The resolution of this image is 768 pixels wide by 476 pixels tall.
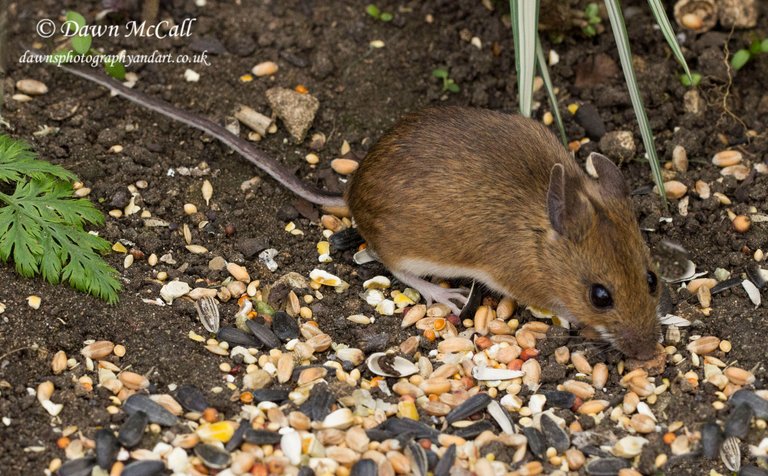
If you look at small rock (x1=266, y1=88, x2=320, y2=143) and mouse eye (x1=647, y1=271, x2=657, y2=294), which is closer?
mouse eye (x1=647, y1=271, x2=657, y2=294)

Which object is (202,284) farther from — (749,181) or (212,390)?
(749,181)

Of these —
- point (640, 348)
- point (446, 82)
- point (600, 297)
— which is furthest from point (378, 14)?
point (640, 348)

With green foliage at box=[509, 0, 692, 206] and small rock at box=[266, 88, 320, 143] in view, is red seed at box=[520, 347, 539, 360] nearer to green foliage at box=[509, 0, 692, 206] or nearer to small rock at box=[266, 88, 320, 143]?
green foliage at box=[509, 0, 692, 206]

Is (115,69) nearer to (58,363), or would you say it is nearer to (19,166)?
(19,166)

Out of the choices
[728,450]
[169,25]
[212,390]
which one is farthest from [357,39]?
[728,450]

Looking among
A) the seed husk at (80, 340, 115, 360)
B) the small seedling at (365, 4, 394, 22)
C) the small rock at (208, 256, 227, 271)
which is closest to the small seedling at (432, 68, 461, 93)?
the small seedling at (365, 4, 394, 22)

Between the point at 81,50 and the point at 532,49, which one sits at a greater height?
the point at 532,49

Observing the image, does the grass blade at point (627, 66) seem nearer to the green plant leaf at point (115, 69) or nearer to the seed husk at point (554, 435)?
the seed husk at point (554, 435)
